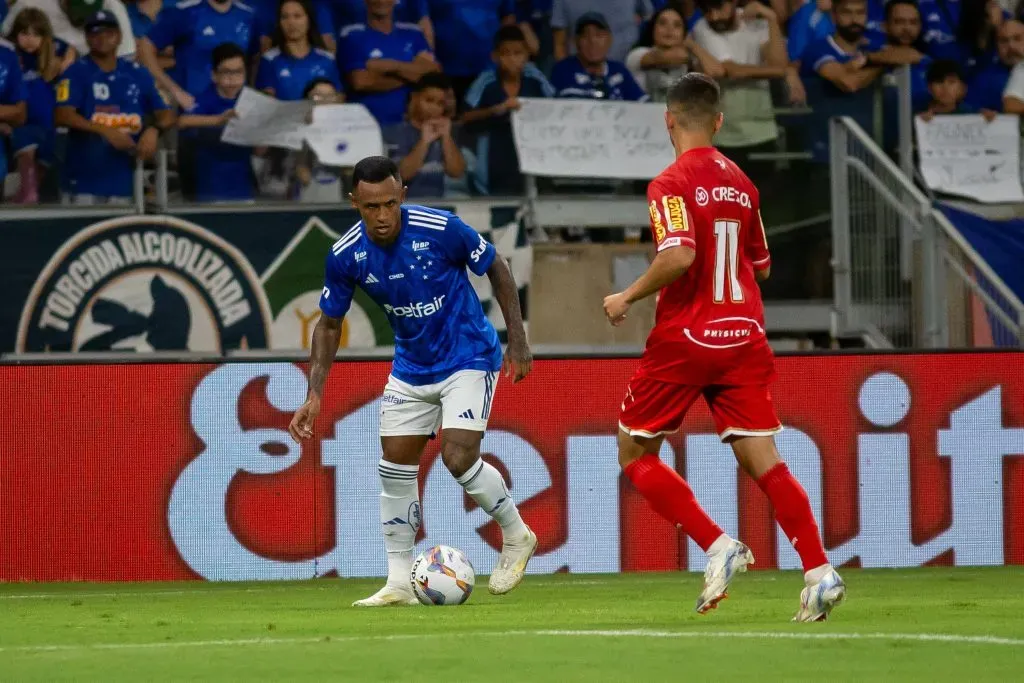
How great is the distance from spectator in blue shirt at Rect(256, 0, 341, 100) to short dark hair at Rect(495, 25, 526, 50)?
1377mm

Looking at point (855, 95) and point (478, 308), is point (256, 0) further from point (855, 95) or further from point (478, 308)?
point (478, 308)

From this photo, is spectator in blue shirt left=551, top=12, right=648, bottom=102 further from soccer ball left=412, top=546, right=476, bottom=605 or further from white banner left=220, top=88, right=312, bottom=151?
soccer ball left=412, top=546, right=476, bottom=605

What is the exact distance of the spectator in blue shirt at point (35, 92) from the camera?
1309cm

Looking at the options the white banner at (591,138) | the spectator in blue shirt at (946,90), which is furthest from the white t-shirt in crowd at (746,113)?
the spectator in blue shirt at (946,90)

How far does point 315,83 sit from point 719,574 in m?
8.22

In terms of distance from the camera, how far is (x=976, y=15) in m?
15.8

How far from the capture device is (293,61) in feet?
45.9

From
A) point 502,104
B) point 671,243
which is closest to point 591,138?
point 502,104

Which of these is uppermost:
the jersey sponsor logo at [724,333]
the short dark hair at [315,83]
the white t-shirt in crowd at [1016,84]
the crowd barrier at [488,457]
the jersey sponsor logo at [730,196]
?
the short dark hair at [315,83]

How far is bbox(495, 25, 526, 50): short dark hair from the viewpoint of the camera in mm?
14195

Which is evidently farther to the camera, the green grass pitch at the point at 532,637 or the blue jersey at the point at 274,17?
the blue jersey at the point at 274,17

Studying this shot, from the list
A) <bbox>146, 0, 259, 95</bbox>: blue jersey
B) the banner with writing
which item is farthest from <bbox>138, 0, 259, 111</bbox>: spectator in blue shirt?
the banner with writing

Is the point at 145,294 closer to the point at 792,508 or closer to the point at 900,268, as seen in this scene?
the point at 900,268

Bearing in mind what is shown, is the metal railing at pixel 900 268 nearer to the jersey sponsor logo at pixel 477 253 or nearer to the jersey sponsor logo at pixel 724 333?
the jersey sponsor logo at pixel 477 253
